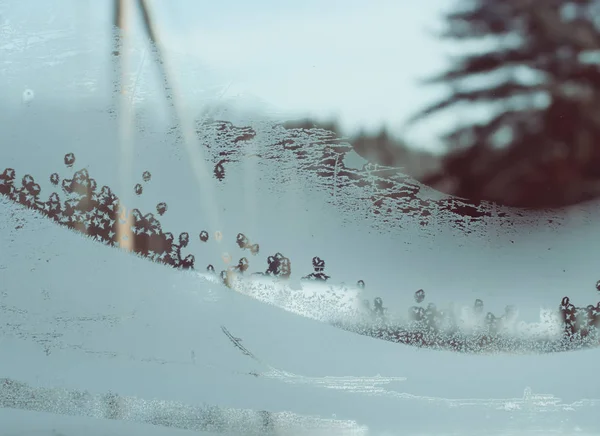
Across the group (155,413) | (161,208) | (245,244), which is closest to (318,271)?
(245,244)

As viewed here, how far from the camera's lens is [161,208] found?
83.9 inches

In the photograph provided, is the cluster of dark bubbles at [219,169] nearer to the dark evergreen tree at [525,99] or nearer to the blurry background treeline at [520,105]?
the blurry background treeline at [520,105]

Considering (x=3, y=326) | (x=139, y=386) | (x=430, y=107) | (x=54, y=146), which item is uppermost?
(x=430, y=107)

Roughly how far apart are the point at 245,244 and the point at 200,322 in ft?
0.82

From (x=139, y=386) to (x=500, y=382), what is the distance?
101 cm

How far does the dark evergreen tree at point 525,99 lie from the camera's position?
6.96ft

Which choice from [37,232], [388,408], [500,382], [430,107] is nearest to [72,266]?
[37,232]

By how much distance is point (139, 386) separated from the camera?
2064 mm

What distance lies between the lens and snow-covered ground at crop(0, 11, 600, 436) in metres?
2.06

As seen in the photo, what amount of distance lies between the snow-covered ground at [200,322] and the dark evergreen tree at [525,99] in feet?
0.62

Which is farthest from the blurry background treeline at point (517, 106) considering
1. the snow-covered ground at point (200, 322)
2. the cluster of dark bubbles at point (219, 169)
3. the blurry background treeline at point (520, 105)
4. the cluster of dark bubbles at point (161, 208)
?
the cluster of dark bubbles at point (161, 208)

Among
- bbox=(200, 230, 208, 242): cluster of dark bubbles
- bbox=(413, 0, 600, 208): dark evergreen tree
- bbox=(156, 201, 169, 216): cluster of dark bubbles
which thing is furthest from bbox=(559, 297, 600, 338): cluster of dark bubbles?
bbox=(156, 201, 169, 216): cluster of dark bubbles

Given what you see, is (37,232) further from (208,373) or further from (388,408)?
(388,408)

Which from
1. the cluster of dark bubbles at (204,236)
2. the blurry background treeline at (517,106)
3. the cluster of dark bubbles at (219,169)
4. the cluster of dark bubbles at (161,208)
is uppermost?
the blurry background treeline at (517,106)
